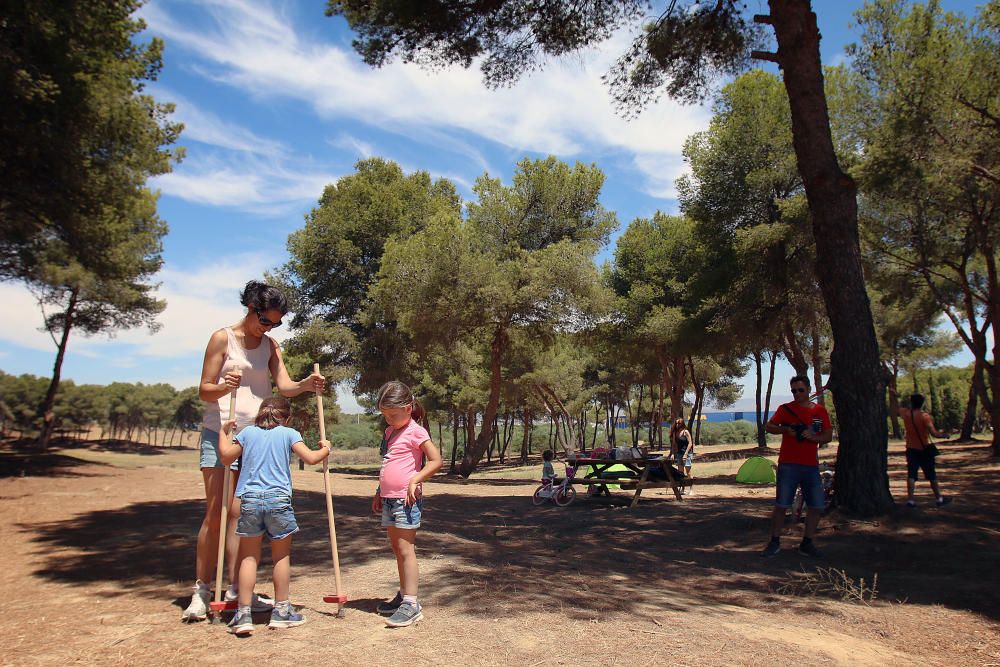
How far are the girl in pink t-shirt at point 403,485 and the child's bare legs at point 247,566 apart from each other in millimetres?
671

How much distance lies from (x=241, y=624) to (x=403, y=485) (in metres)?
1.04

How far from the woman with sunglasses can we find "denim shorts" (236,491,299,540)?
20 cm

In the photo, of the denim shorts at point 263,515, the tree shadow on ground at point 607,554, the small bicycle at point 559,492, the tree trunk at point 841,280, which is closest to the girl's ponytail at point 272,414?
the denim shorts at point 263,515

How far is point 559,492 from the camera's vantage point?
412 inches

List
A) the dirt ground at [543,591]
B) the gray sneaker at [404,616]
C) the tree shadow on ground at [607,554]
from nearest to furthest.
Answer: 1. the dirt ground at [543,591]
2. the gray sneaker at [404,616]
3. the tree shadow on ground at [607,554]

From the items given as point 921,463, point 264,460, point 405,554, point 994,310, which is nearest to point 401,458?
point 405,554

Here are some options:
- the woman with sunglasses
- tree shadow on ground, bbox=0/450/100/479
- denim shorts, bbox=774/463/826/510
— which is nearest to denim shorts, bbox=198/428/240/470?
the woman with sunglasses

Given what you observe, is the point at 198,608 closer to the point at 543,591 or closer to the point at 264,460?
the point at 264,460

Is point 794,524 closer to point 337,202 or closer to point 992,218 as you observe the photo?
point 992,218

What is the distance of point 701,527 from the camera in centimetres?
773

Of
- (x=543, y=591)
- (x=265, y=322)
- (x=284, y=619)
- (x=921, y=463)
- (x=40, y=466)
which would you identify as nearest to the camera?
(x=284, y=619)

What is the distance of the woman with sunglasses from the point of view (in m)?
3.57

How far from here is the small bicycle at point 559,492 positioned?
10.3m

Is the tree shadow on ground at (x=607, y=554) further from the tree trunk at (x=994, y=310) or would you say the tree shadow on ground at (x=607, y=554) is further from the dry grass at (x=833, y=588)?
the tree trunk at (x=994, y=310)
